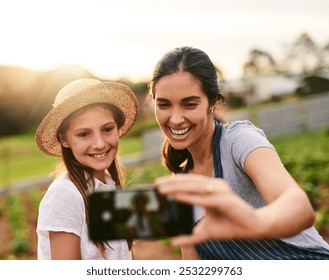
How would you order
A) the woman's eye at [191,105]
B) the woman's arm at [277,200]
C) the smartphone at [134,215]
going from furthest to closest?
1. the woman's eye at [191,105]
2. the smartphone at [134,215]
3. the woman's arm at [277,200]

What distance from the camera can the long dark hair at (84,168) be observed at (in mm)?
1528

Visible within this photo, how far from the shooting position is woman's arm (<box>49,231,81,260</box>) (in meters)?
1.46

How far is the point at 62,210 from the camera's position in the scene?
1463 millimetres

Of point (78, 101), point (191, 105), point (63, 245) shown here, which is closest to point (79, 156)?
point (78, 101)

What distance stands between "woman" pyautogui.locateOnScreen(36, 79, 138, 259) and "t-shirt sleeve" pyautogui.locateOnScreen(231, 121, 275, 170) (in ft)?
1.31

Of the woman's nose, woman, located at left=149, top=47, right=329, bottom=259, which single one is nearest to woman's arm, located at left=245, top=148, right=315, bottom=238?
woman, located at left=149, top=47, right=329, bottom=259

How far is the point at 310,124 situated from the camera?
8.03 m

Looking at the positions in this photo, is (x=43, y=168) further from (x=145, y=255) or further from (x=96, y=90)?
(x=96, y=90)

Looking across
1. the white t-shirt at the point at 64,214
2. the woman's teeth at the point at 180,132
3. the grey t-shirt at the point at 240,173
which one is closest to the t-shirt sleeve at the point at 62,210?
the white t-shirt at the point at 64,214

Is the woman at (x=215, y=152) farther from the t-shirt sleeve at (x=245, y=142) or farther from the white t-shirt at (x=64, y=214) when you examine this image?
the white t-shirt at (x=64, y=214)

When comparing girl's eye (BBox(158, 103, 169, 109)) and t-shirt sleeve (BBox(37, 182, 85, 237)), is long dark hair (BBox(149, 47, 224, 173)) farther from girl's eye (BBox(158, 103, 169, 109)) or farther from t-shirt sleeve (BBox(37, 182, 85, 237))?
t-shirt sleeve (BBox(37, 182, 85, 237))

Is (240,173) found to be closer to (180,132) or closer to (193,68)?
(180,132)

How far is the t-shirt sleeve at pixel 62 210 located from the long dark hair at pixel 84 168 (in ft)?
0.08
